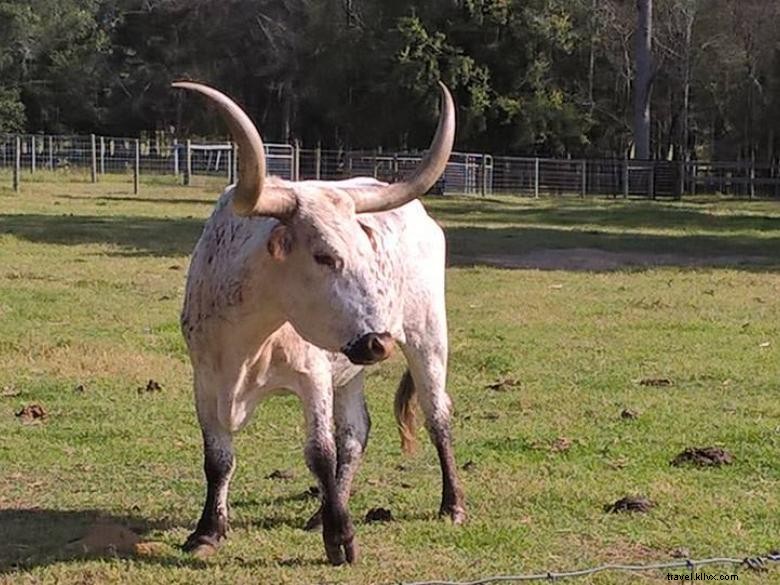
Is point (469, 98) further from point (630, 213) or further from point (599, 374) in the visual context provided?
point (599, 374)

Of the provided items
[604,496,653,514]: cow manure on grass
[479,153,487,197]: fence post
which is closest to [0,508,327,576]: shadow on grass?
[604,496,653,514]: cow manure on grass

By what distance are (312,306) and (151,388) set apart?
4763 millimetres

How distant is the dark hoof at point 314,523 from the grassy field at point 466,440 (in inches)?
2.2

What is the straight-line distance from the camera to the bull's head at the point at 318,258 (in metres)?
5.25

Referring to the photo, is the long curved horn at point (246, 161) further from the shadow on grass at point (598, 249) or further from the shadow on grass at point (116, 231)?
the shadow on grass at point (116, 231)

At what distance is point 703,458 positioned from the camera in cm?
787

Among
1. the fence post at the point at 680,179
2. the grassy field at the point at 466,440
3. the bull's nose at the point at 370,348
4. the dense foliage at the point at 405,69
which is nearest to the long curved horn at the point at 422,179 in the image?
the bull's nose at the point at 370,348

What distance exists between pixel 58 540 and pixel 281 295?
176 cm

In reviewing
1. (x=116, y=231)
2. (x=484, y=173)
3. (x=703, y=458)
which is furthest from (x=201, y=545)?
(x=484, y=173)

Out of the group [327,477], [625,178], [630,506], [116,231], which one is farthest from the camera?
[625,178]

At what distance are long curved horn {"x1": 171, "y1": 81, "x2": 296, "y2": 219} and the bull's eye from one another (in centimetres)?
26

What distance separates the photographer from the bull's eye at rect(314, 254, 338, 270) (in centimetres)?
533

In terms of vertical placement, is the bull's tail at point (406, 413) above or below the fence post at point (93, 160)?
below

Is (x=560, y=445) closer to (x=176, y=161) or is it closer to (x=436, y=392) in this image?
(x=436, y=392)
